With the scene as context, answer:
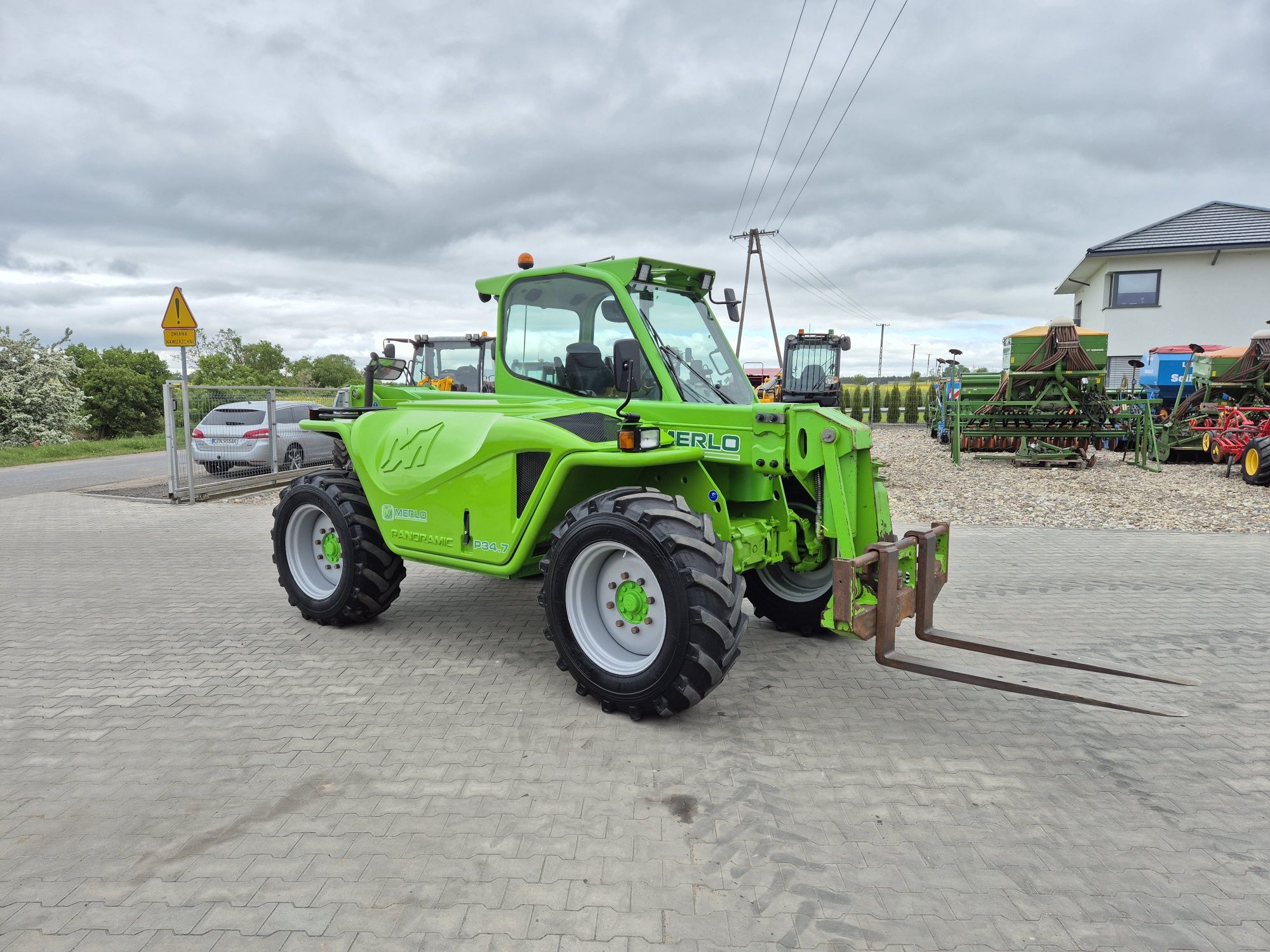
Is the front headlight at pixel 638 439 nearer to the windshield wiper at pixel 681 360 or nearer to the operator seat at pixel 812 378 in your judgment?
the windshield wiper at pixel 681 360

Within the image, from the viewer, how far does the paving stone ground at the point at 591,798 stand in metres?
2.58

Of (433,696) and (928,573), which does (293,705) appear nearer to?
(433,696)

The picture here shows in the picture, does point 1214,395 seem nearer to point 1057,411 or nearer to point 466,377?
point 1057,411

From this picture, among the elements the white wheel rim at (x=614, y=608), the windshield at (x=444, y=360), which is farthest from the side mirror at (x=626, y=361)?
the windshield at (x=444, y=360)

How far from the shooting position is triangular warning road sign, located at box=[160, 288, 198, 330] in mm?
10617

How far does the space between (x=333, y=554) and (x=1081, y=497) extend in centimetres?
1053

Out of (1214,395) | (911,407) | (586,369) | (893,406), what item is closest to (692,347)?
(586,369)

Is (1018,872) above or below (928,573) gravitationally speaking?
below

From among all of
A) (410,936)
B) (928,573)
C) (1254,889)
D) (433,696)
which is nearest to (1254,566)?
(928,573)

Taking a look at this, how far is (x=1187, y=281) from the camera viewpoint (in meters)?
26.2

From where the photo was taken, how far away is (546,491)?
4352mm

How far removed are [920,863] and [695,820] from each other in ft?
2.73

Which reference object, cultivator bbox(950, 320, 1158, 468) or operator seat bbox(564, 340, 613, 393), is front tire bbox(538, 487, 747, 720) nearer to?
operator seat bbox(564, 340, 613, 393)

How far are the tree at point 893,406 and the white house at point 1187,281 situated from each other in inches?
329
